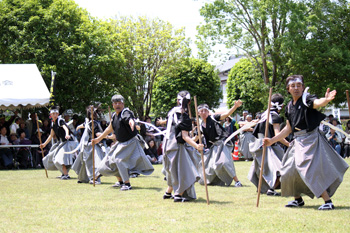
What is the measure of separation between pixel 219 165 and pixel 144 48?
24.8 meters

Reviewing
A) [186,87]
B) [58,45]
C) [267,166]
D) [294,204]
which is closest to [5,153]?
[58,45]

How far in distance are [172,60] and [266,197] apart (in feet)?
91.5

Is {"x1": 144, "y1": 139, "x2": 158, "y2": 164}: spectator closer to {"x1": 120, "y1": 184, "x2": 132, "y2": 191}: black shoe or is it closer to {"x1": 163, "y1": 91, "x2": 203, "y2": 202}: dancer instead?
{"x1": 120, "y1": 184, "x2": 132, "y2": 191}: black shoe

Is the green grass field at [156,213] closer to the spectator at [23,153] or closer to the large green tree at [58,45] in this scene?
the spectator at [23,153]

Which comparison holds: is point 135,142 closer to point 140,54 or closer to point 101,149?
point 101,149

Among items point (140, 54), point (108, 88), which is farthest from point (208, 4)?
point (108, 88)

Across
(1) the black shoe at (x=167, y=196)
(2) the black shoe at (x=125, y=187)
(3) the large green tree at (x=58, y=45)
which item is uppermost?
(3) the large green tree at (x=58, y=45)

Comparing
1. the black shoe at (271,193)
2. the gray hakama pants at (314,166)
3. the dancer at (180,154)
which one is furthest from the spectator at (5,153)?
the gray hakama pants at (314,166)

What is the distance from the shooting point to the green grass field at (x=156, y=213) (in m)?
5.88

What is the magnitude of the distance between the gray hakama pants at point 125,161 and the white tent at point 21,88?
7.89m

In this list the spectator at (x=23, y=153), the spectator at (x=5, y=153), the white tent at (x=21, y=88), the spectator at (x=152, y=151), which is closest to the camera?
the white tent at (x=21, y=88)

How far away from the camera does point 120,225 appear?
6102 millimetres

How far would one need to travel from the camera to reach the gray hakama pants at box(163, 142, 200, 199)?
8281 mm

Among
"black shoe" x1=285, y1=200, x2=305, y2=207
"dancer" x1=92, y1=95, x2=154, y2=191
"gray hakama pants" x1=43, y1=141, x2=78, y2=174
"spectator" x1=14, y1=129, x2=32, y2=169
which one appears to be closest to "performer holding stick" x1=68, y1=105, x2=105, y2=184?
"gray hakama pants" x1=43, y1=141, x2=78, y2=174
